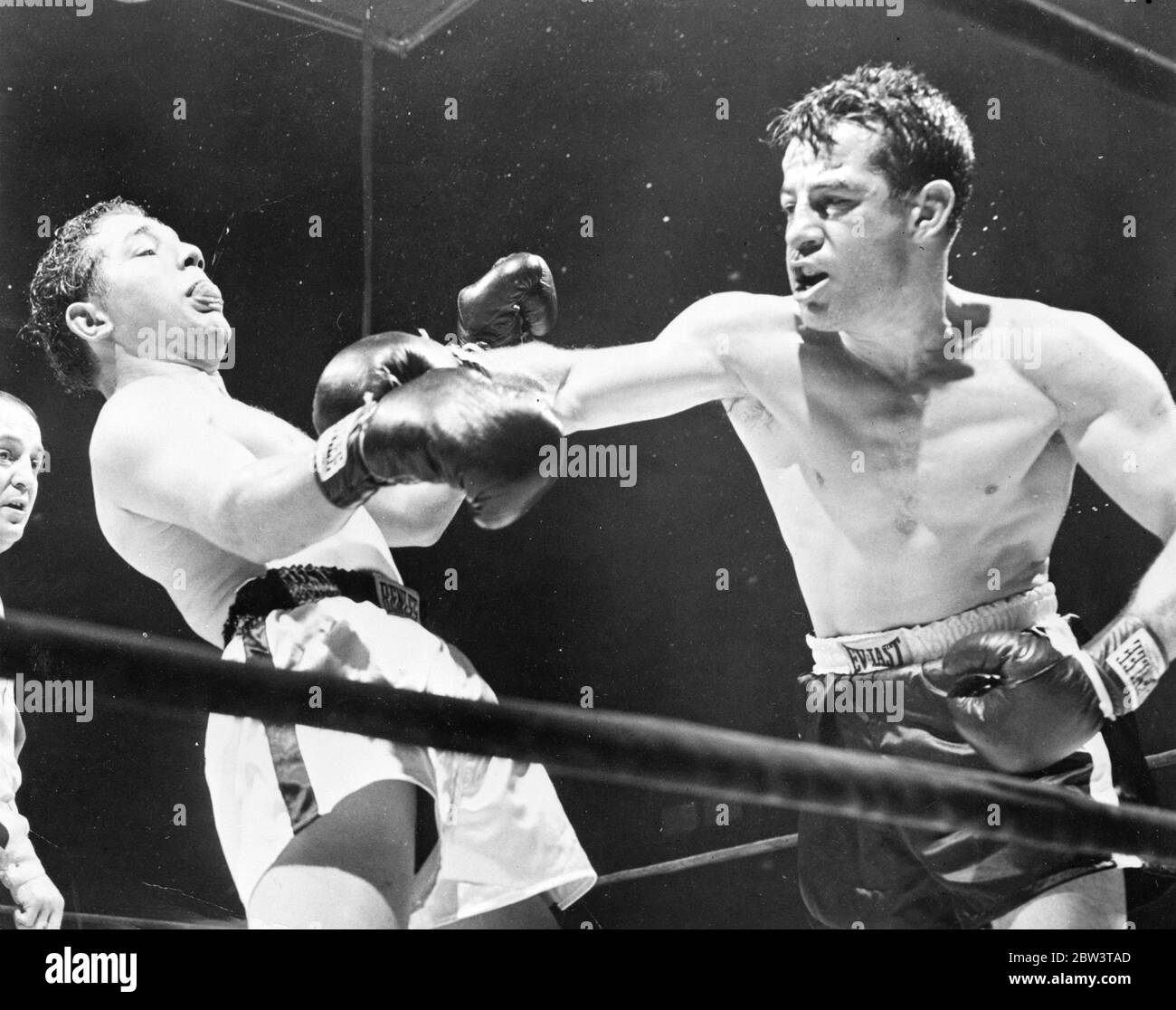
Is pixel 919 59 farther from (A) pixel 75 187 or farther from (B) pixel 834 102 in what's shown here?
(A) pixel 75 187

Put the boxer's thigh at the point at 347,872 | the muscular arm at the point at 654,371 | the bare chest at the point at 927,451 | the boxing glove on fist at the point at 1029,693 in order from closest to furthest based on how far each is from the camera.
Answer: the boxer's thigh at the point at 347,872, the boxing glove on fist at the point at 1029,693, the bare chest at the point at 927,451, the muscular arm at the point at 654,371

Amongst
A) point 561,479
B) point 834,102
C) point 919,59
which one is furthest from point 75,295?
point 919,59

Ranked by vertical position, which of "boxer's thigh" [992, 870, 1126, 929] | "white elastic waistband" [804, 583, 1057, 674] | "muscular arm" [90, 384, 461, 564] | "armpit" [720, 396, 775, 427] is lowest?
"boxer's thigh" [992, 870, 1126, 929]

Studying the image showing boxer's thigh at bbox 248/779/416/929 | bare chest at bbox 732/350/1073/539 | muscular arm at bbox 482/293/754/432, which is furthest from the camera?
muscular arm at bbox 482/293/754/432

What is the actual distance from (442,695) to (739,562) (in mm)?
612

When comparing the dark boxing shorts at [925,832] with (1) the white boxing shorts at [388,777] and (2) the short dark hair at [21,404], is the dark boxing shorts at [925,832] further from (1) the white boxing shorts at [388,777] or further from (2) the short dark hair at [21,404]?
(2) the short dark hair at [21,404]

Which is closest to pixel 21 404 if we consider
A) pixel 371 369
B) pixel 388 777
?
pixel 371 369

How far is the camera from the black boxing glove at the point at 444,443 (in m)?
2.24

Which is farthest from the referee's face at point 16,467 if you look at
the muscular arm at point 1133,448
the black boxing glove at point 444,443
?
the muscular arm at point 1133,448

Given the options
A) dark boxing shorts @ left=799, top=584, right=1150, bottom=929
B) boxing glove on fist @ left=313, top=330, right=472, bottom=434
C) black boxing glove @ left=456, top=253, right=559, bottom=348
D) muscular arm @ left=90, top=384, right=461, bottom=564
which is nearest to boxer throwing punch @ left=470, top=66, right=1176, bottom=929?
dark boxing shorts @ left=799, top=584, right=1150, bottom=929

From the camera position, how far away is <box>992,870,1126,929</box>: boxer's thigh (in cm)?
234

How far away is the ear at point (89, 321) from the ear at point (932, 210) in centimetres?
155

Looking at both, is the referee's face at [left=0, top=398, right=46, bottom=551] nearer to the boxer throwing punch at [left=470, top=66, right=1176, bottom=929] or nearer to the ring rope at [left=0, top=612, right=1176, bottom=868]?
the ring rope at [left=0, top=612, right=1176, bottom=868]

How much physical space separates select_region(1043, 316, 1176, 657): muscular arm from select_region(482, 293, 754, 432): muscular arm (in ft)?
1.96
